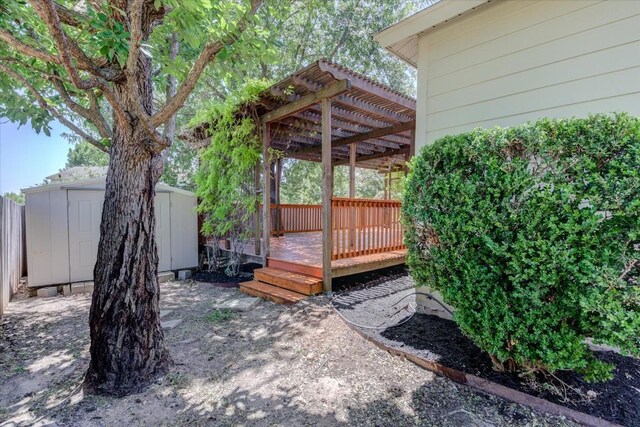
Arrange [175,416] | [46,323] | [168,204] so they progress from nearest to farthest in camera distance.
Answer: [175,416]
[46,323]
[168,204]

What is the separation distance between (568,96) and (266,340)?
3.95m

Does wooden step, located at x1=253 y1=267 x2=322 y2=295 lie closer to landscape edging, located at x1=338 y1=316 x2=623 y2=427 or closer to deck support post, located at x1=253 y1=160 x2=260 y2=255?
deck support post, located at x1=253 y1=160 x2=260 y2=255

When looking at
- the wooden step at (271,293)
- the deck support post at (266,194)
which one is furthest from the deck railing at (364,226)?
the deck support post at (266,194)

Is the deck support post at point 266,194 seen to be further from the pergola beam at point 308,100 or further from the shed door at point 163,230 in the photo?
the shed door at point 163,230

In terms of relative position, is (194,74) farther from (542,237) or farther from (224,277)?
(224,277)

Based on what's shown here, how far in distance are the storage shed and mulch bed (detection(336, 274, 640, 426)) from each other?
17.7 feet

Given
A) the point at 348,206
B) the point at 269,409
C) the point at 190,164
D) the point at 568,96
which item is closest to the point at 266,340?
the point at 269,409

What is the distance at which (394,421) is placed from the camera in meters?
2.08

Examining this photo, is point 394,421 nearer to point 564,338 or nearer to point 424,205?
point 564,338

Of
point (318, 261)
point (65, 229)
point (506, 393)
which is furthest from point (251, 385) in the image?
point (65, 229)

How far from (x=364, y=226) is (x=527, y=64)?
3.34 m

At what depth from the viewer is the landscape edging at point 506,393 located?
1995 millimetres

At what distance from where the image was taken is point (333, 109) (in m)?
5.53

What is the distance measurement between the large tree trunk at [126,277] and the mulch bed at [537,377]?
2.21 m
